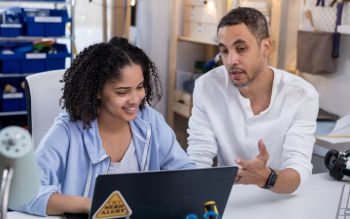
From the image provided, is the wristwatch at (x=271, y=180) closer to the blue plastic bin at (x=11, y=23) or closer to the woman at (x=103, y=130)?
the woman at (x=103, y=130)

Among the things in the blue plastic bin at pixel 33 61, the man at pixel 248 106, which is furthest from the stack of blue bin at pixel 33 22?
the man at pixel 248 106

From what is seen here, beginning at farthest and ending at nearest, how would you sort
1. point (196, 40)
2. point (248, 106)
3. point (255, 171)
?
point (196, 40) → point (248, 106) → point (255, 171)

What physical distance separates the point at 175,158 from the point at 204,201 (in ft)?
1.42

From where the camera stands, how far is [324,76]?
9.64 feet

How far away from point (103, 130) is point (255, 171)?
0.44 metres

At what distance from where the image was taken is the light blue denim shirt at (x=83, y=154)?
1.27 meters

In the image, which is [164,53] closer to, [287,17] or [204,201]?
[287,17]

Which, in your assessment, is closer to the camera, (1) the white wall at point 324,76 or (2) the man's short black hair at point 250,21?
(2) the man's short black hair at point 250,21

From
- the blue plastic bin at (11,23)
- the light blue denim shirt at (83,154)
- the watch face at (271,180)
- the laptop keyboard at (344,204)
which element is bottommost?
the laptop keyboard at (344,204)

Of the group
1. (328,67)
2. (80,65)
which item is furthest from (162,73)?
(80,65)

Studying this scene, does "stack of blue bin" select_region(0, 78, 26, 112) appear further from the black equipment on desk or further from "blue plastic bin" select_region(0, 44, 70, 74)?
the black equipment on desk

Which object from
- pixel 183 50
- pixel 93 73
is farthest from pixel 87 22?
pixel 93 73

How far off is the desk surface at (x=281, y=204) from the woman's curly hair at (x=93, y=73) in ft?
1.11

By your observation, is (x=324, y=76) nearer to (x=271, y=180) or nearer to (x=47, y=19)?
(x=271, y=180)
